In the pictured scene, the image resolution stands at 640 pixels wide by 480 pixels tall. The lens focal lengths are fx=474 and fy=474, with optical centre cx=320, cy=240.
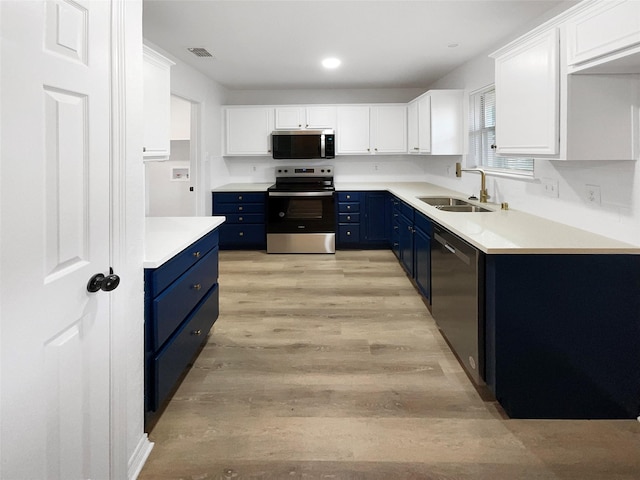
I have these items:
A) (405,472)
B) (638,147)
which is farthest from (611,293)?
(405,472)

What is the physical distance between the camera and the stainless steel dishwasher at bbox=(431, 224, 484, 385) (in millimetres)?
2332

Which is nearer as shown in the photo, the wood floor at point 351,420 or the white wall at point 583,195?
the wood floor at point 351,420

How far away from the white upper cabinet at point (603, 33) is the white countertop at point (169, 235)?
6.69 feet

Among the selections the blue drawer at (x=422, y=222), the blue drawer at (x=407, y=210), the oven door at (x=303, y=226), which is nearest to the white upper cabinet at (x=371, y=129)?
the oven door at (x=303, y=226)

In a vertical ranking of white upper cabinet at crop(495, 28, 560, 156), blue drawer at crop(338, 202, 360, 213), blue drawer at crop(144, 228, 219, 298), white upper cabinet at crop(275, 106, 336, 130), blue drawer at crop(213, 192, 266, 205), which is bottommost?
blue drawer at crop(144, 228, 219, 298)

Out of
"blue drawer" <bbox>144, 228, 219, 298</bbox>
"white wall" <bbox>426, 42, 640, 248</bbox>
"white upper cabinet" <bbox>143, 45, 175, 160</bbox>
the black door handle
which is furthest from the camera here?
"white upper cabinet" <bbox>143, 45, 175, 160</bbox>

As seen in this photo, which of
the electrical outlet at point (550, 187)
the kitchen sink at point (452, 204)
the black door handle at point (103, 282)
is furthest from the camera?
the kitchen sink at point (452, 204)

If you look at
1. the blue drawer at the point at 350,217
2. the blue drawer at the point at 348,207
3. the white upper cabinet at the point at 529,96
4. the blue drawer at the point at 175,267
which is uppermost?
the white upper cabinet at the point at 529,96

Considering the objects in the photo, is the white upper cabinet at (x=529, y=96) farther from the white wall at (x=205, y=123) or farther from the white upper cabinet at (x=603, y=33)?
the white wall at (x=205, y=123)

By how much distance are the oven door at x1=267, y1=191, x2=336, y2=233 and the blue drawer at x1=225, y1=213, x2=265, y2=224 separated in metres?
0.16

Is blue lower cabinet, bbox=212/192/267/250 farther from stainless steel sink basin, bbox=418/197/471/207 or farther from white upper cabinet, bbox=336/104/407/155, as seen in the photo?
stainless steel sink basin, bbox=418/197/471/207

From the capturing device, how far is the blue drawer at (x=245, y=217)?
248 inches

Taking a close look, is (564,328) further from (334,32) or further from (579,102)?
(334,32)

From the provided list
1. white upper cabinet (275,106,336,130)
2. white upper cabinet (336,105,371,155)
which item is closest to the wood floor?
white upper cabinet (336,105,371,155)
